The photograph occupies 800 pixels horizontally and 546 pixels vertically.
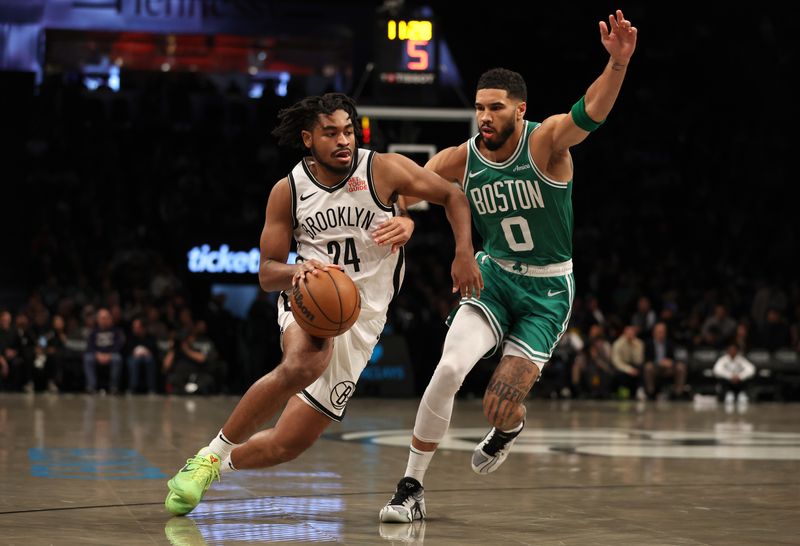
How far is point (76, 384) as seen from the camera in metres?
16.3

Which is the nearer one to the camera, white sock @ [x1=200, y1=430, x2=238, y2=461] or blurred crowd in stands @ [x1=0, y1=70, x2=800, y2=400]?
white sock @ [x1=200, y1=430, x2=238, y2=461]

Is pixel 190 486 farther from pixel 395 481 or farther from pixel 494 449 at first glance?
pixel 395 481

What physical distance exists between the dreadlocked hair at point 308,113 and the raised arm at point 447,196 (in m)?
0.29

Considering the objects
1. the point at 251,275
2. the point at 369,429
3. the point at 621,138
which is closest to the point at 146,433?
the point at 369,429

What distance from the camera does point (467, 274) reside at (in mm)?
5309

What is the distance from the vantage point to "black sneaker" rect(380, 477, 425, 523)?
204 inches

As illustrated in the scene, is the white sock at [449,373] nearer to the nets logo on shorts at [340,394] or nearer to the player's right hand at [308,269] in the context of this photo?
the nets logo on shorts at [340,394]

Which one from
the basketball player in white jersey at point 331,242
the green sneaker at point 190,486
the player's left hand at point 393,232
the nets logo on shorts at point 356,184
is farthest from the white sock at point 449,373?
the green sneaker at point 190,486

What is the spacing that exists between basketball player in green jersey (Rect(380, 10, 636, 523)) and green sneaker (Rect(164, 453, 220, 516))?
935 mm

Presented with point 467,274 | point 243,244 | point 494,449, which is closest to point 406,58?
point 243,244

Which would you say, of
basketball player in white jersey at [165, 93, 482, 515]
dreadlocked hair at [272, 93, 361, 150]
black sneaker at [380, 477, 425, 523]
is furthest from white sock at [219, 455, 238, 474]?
dreadlocked hair at [272, 93, 361, 150]

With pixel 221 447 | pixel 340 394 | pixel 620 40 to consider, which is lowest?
pixel 221 447

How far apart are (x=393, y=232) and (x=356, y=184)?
1.39 feet

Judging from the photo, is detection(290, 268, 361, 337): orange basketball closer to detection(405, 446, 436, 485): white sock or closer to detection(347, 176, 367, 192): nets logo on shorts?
detection(347, 176, 367, 192): nets logo on shorts
